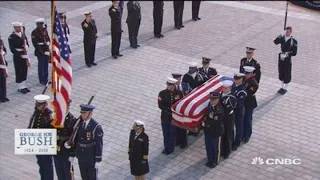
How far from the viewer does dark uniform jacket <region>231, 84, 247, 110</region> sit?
31.7ft

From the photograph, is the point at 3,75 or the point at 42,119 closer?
the point at 42,119

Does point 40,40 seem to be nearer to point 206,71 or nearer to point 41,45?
point 41,45

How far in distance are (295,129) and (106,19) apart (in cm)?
787

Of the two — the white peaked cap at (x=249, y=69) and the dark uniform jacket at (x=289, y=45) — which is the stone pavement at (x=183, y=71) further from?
the white peaked cap at (x=249, y=69)

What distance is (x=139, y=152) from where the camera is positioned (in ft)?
28.3

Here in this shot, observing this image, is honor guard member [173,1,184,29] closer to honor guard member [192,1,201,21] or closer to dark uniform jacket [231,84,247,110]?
honor guard member [192,1,201,21]

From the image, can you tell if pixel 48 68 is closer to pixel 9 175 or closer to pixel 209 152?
pixel 9 175

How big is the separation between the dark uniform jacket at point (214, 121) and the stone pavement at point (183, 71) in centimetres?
71

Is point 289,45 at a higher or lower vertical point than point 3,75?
higher

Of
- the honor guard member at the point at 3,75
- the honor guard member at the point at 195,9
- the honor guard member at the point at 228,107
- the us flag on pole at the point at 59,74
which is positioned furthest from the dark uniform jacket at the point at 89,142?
the honor guard member at the point at 195,9

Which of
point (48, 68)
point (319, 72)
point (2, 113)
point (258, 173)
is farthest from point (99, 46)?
point (258, 173)

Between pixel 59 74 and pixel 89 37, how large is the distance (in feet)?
16.8

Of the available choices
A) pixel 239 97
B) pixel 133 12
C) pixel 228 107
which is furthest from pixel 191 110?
pixel 133 12

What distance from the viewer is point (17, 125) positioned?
10953 mm
